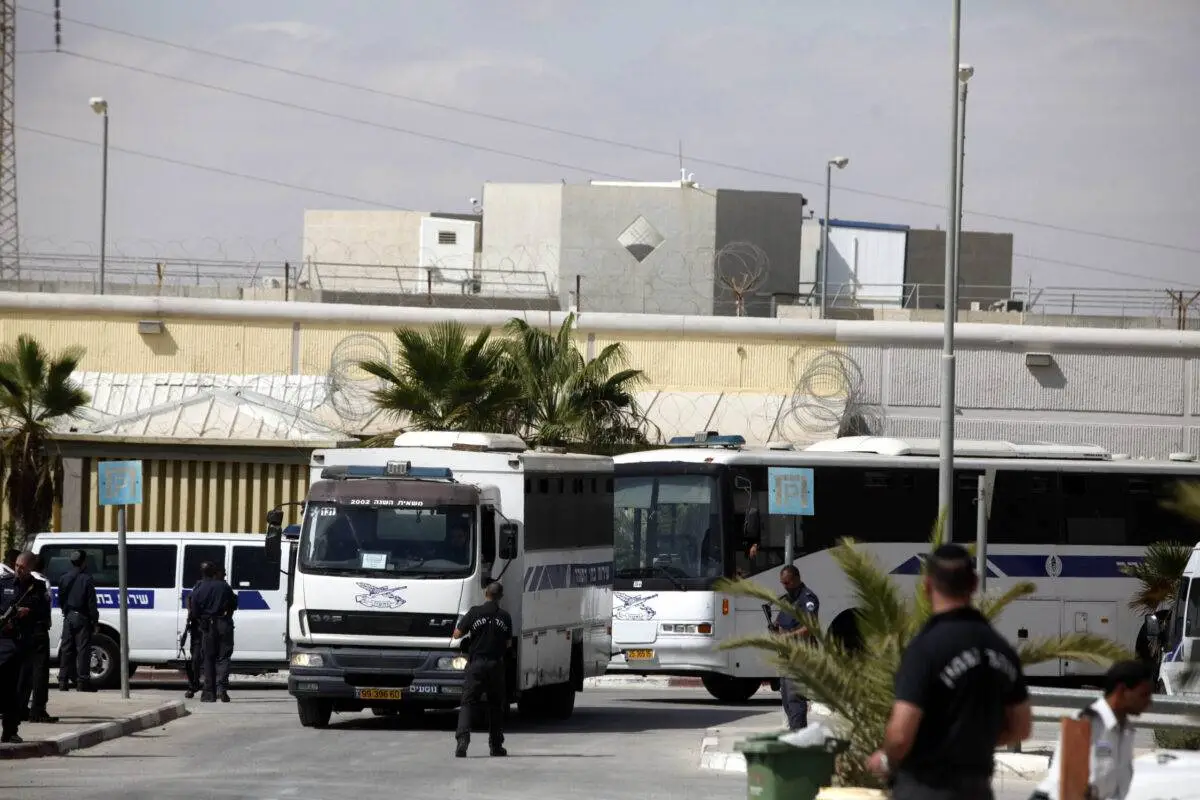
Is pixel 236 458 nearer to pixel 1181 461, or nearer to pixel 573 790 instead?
pixel 1181 461

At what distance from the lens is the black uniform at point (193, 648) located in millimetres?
22812

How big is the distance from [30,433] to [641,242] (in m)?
23.9

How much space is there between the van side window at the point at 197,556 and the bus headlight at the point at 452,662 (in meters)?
7.17

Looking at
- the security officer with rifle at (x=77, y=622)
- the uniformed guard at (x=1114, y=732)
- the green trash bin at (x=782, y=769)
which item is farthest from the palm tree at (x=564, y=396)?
the uniformed guard at (x=1114, y=732)

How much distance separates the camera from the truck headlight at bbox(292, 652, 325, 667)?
1897 centimetres

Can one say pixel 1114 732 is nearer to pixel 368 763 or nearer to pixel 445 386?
pixel 368 763

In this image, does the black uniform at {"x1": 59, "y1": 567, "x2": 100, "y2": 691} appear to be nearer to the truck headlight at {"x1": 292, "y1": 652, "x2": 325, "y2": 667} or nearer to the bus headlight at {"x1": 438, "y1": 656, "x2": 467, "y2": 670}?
the truck headlight at {"x1": 292, "y1": 652, "x2": 325, "y2": 667}

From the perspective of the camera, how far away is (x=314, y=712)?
64.3 feet

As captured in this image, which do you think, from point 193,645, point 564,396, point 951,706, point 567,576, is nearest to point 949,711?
point 951,706

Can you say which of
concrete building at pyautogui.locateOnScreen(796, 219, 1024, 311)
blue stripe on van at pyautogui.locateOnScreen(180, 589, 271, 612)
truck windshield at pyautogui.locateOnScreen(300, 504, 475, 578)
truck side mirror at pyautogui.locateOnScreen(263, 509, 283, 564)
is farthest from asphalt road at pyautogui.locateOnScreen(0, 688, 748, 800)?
concrete building at pyautogui.locateOnScreen(796, 219, 1024, 311)

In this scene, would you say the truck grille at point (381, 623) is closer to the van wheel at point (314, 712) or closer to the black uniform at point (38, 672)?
the van wheel at point (314, 712)

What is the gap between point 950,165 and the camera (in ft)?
80.3

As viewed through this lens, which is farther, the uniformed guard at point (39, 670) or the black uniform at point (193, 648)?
the black uniform at point (193, 648)

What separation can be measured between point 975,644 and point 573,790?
26.1ft
